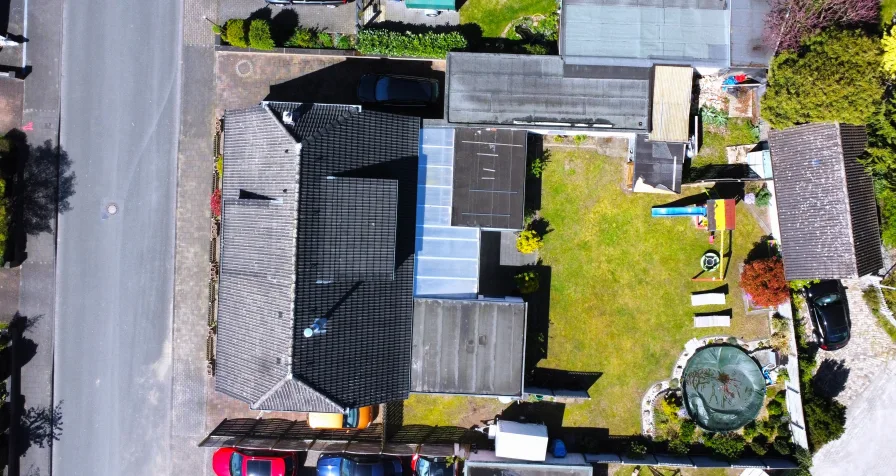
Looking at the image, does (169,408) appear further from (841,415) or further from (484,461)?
(841,415)

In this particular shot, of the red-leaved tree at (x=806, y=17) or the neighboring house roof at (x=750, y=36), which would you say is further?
the neighboring house roof at (x=750, y=36)

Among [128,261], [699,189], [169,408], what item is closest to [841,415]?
[699,189]

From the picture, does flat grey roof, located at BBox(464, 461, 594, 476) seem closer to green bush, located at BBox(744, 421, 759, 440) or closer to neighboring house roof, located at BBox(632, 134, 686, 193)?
green bush, located at BBox(744, 421, 759, 440)

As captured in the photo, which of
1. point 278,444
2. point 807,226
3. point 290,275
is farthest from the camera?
point 278,444

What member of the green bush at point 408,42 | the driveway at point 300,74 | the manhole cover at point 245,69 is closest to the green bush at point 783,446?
the driveway at point 300,74

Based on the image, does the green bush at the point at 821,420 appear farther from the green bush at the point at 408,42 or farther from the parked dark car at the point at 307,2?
the parked dark car at the point at 307,2

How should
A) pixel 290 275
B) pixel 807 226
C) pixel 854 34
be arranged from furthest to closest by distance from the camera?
pixel 807 226, pixel 854 34, pixel 290 275
